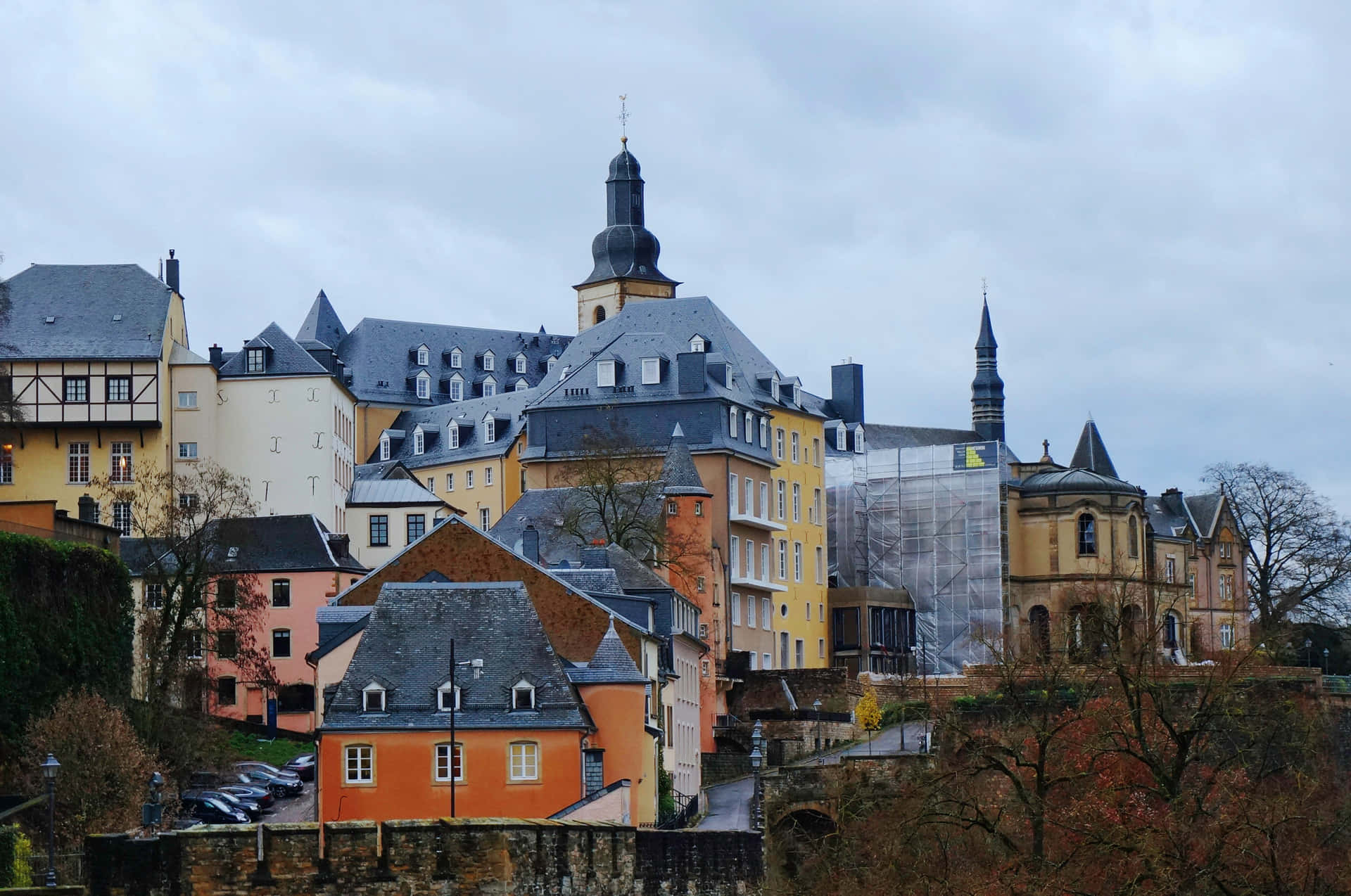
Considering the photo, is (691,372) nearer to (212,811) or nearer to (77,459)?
(77,459)

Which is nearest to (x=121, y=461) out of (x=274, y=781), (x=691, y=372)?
(x=691, y=372)

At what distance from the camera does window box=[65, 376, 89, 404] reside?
3939 inches

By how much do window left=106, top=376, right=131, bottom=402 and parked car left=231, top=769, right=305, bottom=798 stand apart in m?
33.6

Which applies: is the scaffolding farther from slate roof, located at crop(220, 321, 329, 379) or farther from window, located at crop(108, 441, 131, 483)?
window, located at crop(108, 441, 131, 483)

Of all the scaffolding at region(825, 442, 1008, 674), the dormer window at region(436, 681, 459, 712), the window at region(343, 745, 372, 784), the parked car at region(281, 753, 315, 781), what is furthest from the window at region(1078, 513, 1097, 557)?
the window at region(343, 745, 372, 784)

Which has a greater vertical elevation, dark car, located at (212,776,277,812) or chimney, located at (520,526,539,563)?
chimney, located at (520,526,539,563)

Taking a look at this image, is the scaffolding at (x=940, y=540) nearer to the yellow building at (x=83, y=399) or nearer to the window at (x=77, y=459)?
the yellow building at (x=83, y=399)

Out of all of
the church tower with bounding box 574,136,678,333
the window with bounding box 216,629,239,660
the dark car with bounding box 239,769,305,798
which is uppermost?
the church tower with bounding box 574,136,678,333

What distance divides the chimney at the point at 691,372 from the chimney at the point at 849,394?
94.1 ft

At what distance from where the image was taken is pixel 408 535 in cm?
10950

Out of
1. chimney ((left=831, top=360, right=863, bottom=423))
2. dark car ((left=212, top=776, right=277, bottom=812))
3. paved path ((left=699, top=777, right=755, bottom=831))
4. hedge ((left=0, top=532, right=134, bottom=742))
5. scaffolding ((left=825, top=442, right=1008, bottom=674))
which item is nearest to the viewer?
hedge ((left=0, top=532, right=134, bottom=742))

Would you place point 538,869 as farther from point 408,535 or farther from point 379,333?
point 379,333

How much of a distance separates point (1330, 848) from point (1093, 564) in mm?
58513

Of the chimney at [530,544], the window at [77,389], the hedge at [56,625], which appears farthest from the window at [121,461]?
the hedge at [56,625]
